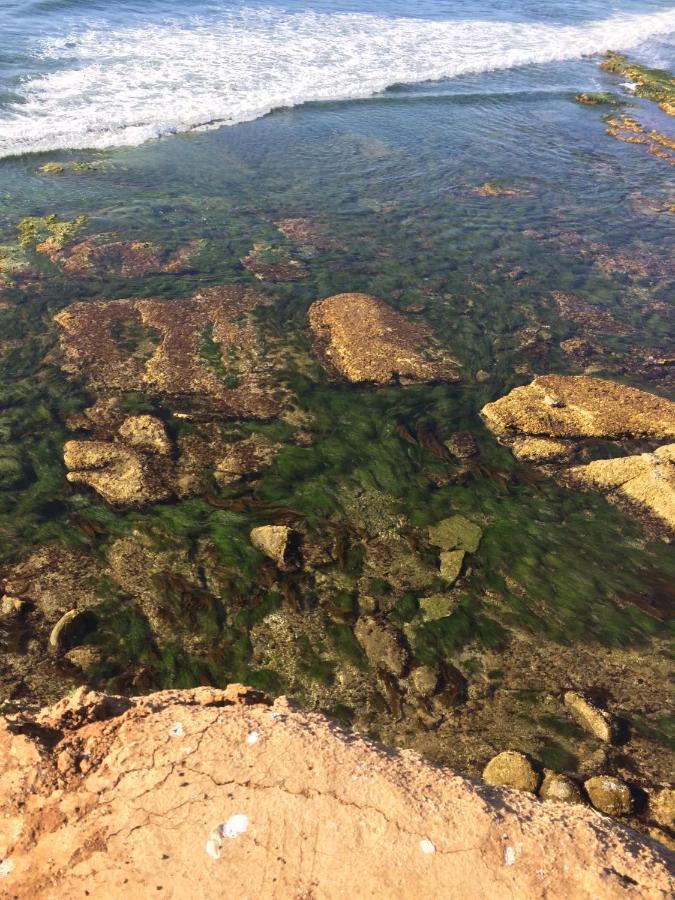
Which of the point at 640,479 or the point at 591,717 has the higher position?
the point at 640,479

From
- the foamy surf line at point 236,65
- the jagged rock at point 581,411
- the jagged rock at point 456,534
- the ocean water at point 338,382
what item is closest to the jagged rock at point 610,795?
the ocean water at point 338,382

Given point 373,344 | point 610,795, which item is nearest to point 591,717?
point 610,795

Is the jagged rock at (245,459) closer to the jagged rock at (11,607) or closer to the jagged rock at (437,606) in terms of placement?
the jagged rock at (11,607)

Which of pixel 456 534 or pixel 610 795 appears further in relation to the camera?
pixel 456 534

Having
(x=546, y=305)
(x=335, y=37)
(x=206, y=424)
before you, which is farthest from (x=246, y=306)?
(x=335, y=37)

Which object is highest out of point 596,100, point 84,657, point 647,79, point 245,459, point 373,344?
point 647,79

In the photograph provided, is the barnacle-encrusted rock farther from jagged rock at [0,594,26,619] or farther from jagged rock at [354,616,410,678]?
jagged rock at [0,594,26,619]

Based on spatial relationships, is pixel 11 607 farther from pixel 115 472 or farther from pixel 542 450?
pixel 542 450
